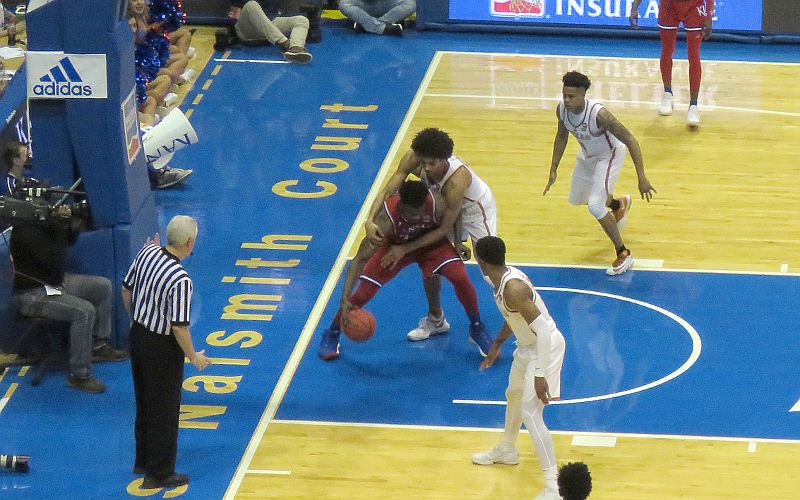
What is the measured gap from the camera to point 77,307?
32.9 ft

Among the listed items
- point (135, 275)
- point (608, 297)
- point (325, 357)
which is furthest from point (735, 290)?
point (135, 275)

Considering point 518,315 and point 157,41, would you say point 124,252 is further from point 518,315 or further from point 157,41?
point 157,41

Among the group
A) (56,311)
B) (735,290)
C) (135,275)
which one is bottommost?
(735,290)

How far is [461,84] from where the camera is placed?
16578 mm

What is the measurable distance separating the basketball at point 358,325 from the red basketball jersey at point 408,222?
581mm

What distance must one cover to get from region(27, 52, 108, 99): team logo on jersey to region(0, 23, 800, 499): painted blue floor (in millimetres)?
1962

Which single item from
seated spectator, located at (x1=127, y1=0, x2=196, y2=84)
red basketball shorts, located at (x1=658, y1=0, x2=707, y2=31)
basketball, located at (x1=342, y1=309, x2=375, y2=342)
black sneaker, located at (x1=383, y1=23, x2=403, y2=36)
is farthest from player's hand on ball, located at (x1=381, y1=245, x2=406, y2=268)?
black sneaker, located at (x1=383, y1=23, x2=403, y2=36)

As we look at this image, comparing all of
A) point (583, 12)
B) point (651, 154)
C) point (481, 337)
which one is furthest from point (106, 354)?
point (583, 12)

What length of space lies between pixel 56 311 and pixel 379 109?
6.46 meters

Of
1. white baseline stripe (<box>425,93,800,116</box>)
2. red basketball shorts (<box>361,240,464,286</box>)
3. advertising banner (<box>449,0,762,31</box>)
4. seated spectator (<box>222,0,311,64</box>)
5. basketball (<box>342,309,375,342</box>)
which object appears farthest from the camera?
advertising banner (<box>449,0,762,31</box>)

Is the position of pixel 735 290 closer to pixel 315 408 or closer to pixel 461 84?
pixel 315 408

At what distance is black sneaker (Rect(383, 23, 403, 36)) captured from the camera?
60.3ft

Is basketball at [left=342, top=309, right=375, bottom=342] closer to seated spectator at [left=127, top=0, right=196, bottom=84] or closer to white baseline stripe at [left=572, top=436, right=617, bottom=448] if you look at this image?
white baseline stripe at [left=572, top=436, right=617, bottom=448]

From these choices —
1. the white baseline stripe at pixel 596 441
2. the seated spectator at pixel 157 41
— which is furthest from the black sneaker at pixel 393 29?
the white baseline stripe at pixel 596 441
